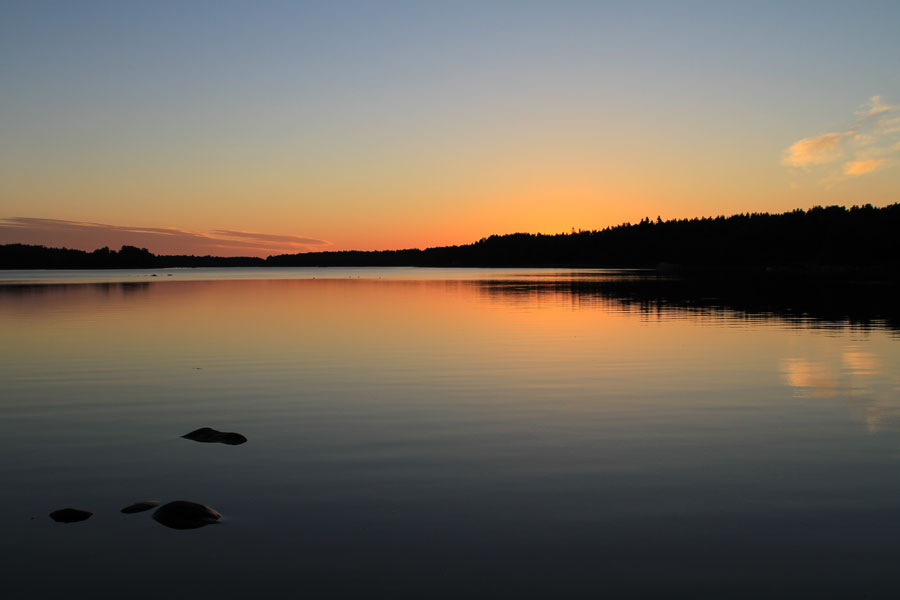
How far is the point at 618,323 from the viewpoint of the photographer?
42.2 meters

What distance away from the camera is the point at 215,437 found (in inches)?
589

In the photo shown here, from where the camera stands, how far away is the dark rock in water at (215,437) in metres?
14.9

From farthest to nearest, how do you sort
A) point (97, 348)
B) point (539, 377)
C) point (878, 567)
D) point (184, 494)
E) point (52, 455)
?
point (97, 348) → point (539, 377) → point (52, 455) → point (184, 494) → point (878, 567)

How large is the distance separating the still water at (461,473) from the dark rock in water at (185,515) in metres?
0.21

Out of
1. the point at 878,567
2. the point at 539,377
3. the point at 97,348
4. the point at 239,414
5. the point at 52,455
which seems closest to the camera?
the point at 878,567

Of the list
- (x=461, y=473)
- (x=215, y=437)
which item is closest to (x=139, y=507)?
(x=215, y=437)

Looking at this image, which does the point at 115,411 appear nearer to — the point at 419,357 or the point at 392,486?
the point at 392,486

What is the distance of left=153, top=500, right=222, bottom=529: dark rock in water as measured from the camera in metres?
10.2

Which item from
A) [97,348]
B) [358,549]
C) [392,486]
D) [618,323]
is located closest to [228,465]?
[392,486]

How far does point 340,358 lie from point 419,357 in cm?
329

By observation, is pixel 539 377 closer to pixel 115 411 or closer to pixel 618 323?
pixel 115 411

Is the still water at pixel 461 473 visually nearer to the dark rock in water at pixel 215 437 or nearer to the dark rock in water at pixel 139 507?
the dark rock in water at pixel 139 507

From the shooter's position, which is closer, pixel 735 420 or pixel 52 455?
pixel 52 455

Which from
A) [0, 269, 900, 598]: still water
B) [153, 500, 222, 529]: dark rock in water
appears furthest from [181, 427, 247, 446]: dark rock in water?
[153, 500, 222, 529]: dark rock in water
